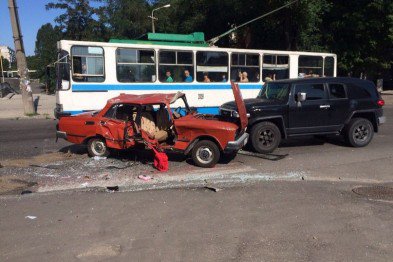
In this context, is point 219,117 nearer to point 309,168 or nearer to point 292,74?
point 309,168

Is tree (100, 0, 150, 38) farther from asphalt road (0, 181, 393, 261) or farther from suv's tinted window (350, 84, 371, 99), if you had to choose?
asphalt road (0, 181, 393, 261)

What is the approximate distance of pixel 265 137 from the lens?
32.0 ft

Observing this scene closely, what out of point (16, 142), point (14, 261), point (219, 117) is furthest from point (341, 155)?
point (16, 142)

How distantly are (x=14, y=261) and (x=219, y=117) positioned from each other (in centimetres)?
601

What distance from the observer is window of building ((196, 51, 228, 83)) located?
14742 mm

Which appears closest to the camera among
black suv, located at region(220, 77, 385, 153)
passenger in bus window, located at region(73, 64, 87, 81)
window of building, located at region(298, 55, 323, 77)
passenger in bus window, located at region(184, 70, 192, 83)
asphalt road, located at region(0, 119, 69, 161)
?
black suv, located at region(220, 77, 385, 153)

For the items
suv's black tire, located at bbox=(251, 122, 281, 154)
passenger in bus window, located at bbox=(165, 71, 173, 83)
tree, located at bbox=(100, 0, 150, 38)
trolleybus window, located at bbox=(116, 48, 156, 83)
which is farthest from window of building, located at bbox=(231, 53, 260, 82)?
tree, located at bbox=(100, 0, 150, 38)

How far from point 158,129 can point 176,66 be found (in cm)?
561

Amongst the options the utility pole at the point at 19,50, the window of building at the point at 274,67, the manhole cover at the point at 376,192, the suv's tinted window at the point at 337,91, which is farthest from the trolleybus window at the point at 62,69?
the manhole cover at the point at 376,192

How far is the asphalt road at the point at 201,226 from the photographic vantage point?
433 centimetres

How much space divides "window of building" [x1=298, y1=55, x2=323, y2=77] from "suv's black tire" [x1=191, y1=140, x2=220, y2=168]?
32.6 ft

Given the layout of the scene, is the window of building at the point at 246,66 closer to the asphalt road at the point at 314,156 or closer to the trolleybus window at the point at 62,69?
the asphalt road at the point at 314,156

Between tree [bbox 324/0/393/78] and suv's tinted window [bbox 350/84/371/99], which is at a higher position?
tree [bbox 324/0/393/78]

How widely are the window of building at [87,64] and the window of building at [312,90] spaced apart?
6.35 m
